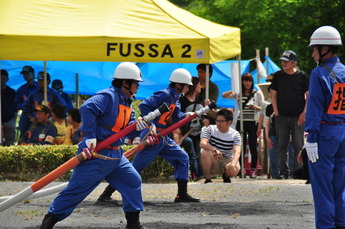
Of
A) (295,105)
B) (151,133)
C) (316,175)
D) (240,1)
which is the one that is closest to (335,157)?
(316,175)

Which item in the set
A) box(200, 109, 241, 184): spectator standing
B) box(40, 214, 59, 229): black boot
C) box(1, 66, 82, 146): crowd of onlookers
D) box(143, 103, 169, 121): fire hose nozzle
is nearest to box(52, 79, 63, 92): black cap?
box(1, 66, 82, 146): crowd of onlookers

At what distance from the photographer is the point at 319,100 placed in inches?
355

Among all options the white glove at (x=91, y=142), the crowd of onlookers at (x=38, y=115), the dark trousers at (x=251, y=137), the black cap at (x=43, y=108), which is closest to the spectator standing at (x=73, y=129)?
the crowd of onlookers at (x=38, y=115)

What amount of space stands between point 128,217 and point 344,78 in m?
2.72

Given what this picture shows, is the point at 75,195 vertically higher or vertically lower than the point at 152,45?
lower

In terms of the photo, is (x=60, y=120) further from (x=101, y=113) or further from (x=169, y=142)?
(x=101, y=113)

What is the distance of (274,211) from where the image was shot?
11836 mm

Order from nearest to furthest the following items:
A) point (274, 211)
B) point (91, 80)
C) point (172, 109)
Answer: point (274, 211)
point (172, 109)
point (91, 80)

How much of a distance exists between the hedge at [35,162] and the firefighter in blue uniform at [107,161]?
6.01m

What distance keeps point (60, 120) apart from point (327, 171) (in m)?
9.52

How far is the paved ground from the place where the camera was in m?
10.6

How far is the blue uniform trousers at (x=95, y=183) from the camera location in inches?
382

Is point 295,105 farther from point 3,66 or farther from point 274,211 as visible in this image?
point 3,66

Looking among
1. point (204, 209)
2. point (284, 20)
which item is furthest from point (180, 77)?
point (284, 20)
